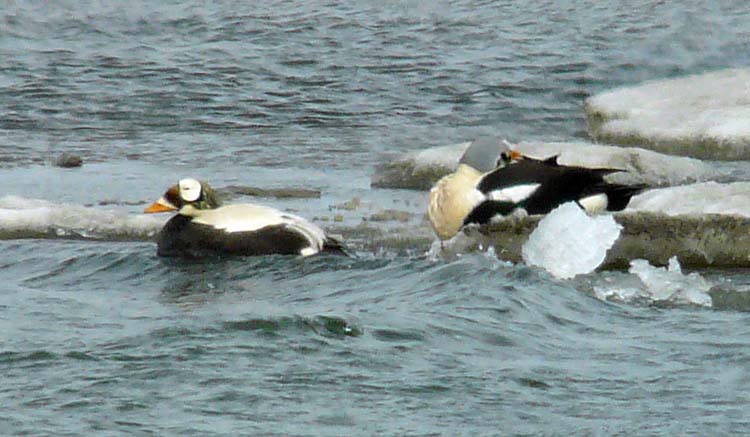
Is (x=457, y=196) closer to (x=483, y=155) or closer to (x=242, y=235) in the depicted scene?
(x=483, y=155)

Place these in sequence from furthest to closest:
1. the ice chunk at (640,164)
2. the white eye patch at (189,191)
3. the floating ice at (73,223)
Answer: the ice chunk at (640,164) → the floating ice at (73,223) → the white eye patch at (189,191)

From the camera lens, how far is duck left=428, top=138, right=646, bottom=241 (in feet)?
28.4

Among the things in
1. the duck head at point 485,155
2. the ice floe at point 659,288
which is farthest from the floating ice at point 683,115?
the ice floe at point 659,288

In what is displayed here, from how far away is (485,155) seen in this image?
369 inches

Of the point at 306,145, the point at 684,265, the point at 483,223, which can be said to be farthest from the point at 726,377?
the point at 306,145

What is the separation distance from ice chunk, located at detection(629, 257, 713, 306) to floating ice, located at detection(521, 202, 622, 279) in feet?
0.61

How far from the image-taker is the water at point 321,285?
554cm

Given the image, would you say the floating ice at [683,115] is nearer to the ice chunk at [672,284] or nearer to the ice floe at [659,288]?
the ice chunk at [672,284]

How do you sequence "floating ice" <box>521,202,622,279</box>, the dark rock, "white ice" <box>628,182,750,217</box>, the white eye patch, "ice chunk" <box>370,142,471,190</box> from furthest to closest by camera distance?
the dark rock, "ice chunk" <box>370,142,471,190</box>, the white eye patch, "white ice" <box>628,182,750,217</box>, "floating ice" <box>521,202,622,279</box>

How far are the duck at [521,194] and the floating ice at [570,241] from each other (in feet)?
1.21

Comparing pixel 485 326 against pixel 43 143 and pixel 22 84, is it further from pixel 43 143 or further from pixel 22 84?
pixel 22 84

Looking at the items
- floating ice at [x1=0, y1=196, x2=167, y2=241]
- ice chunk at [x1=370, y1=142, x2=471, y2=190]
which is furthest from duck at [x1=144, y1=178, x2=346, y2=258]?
ice chunk at [x1=370, y1=142, x2=471, y2=190]

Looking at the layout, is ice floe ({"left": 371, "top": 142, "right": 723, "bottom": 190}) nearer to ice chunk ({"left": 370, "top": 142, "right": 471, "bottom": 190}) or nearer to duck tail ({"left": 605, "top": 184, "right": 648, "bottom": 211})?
ice chunk ({"left": 370, "top": 142, "right": 471, "bottom": 190})

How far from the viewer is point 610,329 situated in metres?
6.66
